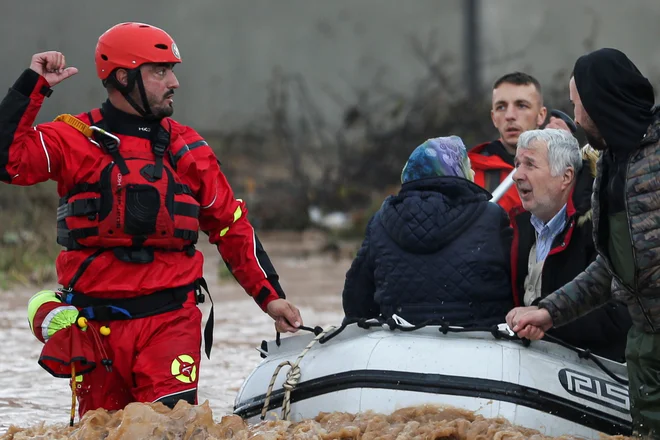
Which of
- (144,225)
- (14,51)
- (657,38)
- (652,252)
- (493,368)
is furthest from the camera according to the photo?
(657,38)

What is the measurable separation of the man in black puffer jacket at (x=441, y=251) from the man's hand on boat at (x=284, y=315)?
0.33 meters

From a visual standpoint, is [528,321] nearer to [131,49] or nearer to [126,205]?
[126,205]

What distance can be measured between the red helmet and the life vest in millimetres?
264

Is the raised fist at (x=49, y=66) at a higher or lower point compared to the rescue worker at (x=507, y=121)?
higher

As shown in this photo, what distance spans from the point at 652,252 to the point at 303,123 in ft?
42.7

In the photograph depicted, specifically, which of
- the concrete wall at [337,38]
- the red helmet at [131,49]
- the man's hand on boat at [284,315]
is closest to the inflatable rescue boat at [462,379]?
the man's hand on boat at [284,315]

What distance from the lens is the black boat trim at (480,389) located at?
4.00 metres

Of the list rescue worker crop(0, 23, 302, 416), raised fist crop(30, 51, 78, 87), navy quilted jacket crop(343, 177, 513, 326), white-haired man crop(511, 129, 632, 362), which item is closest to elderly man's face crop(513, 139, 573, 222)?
white-haired man crop(511, 129, 632, 362)

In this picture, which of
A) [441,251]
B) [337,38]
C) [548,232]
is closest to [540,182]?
[548,232]

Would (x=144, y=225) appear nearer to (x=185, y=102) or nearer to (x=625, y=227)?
(x=625, y=227)

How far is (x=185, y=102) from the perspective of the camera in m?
15.4

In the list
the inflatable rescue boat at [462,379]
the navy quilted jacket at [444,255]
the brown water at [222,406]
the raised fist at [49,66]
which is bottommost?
the brown water at [222,406]

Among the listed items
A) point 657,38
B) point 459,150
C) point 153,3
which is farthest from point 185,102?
point 459,150

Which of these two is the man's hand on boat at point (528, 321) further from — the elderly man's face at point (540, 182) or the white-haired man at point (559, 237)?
the elderly man's face at point (540, 182)
